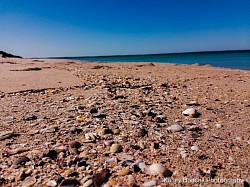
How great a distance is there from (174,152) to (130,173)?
1.95ft

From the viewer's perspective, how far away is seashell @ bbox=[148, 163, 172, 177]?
1888mm

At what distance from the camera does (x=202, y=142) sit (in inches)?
101

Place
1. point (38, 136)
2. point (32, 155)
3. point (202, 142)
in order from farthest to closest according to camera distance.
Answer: point (38, 136)
point (202, 142)
point (32, 155)

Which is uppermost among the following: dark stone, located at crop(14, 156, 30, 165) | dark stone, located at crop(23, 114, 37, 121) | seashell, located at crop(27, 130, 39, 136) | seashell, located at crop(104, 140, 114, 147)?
dark stone, located at crop(23, 114, 37, 121)

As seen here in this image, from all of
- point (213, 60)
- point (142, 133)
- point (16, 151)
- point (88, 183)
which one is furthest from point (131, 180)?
point (213, 60)

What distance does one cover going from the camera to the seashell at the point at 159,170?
1888 millimetres

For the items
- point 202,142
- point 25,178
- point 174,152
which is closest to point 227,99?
point 202,142

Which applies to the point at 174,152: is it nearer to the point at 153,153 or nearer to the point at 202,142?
the point at 153,153

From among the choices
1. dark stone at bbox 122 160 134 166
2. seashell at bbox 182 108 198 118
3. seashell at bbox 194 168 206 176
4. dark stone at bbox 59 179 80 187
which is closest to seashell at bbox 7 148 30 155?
dark stone at bbox 59 179 80 187

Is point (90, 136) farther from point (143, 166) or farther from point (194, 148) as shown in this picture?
point (194, 148)

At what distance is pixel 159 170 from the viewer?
75.3 inches

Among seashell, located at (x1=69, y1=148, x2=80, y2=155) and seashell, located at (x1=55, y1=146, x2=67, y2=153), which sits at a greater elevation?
seashell, located at (x1=55, y1=146, x2=67, y2=153)

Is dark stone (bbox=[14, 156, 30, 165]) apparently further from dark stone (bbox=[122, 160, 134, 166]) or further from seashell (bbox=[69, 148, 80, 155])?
dark stone (bbox=[122, 160, 134, 166])

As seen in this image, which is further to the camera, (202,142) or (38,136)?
(38,136)
